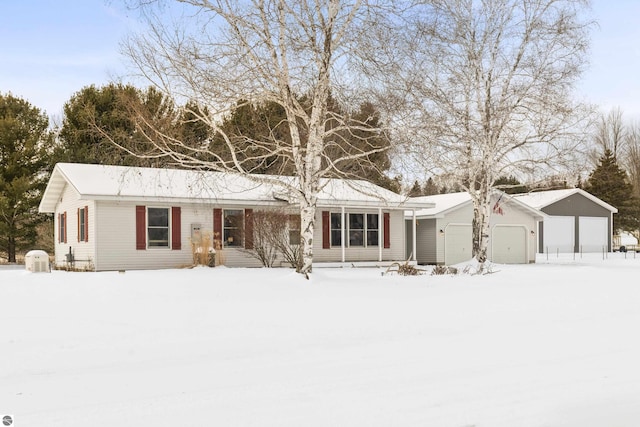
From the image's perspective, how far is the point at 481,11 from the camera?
18906mm

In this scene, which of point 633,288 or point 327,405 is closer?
point 327,405

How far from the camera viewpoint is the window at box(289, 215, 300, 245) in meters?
19.5

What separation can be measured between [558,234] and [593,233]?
3125mm

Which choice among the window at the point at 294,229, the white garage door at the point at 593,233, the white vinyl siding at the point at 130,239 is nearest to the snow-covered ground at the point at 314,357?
the white vinyl siding at the point at 130,239

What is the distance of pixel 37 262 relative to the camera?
17234 millimetres

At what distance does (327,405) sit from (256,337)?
3065mm

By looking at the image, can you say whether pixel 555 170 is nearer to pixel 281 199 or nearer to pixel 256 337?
pixel 281 199

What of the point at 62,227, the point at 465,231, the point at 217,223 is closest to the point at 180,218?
the point at 217,223

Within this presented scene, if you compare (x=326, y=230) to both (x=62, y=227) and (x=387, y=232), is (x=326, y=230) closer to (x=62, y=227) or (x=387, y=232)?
(x=387, y=232)

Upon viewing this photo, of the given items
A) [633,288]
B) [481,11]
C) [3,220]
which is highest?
[481,11]

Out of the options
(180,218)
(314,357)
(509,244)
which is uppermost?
(180,218)

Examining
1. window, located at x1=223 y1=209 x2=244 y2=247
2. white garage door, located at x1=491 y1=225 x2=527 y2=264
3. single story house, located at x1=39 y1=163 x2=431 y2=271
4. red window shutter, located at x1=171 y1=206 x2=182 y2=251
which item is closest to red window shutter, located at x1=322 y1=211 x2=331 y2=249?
single story house, located at x1=39 y1=163 x2=431 y2=271

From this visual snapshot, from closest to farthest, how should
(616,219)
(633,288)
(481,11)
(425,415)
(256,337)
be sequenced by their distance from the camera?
(425,415), (256,337), (633,288), (481,11), (616,219)

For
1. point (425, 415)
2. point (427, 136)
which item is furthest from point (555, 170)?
point (425, 415)
